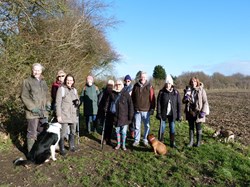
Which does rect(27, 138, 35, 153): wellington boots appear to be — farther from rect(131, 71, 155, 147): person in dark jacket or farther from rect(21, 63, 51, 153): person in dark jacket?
rect(131, 71, 155, 147): person in dark jacket

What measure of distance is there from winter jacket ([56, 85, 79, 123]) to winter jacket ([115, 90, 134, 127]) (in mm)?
1174

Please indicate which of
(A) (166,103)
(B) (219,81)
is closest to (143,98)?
(A) (166,103)

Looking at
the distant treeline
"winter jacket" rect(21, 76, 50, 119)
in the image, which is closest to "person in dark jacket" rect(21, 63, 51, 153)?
"winter jacket" rect(21, 76, 50, 119)

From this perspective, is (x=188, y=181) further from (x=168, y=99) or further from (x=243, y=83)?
(x=243, y=83)

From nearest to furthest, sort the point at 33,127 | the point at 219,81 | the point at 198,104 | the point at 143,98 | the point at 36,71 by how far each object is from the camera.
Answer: the point at 36,71 < the point at 33,127 < the point at 198,104 < the point at 143,98 < the point at 219,81

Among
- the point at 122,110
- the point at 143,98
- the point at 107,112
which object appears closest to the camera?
the point at 122,110

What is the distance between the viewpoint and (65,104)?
22.9ft

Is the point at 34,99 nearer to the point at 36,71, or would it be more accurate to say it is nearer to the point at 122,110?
the point at 36,71

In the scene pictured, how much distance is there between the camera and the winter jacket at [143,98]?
25.6ft

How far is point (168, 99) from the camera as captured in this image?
304 inches

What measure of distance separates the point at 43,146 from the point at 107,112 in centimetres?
234

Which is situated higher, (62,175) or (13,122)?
(13,122)

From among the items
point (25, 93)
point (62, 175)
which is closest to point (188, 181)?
point (62, 175)

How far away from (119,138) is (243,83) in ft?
216
